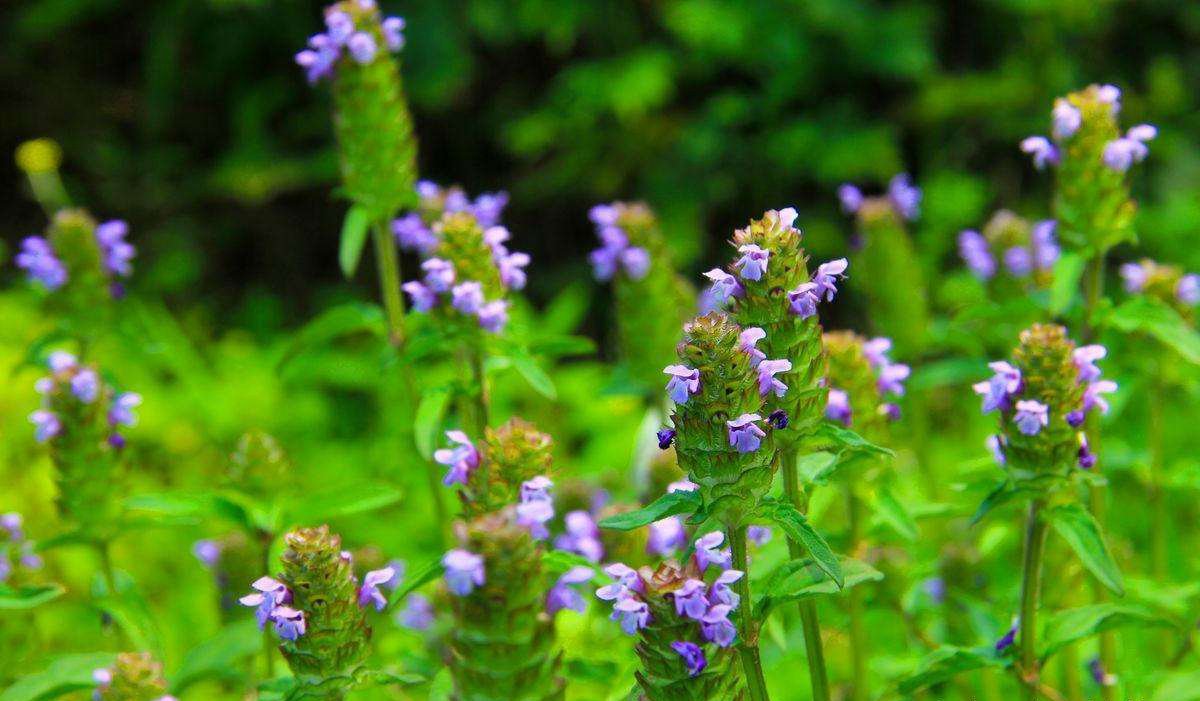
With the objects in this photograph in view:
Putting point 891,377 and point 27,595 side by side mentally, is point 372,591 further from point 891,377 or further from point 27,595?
point 891,377

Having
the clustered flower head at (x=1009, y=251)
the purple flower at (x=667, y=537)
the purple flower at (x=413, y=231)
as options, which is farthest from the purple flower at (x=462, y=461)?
the clustered flower head at (x=1009, y=251)

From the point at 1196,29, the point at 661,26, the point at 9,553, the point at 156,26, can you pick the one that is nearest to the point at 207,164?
the point at 156,26

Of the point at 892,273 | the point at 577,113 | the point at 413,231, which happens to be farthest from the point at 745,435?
the point at 577,113

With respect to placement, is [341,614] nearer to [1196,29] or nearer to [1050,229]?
[1050,229]

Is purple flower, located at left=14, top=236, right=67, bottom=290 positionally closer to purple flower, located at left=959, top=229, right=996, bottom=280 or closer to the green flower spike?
the green flower spike

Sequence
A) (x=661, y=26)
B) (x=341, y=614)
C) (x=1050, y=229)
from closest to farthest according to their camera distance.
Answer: (x=341, y=614) < (x=1050, y=229) < (x=661, y=26)
